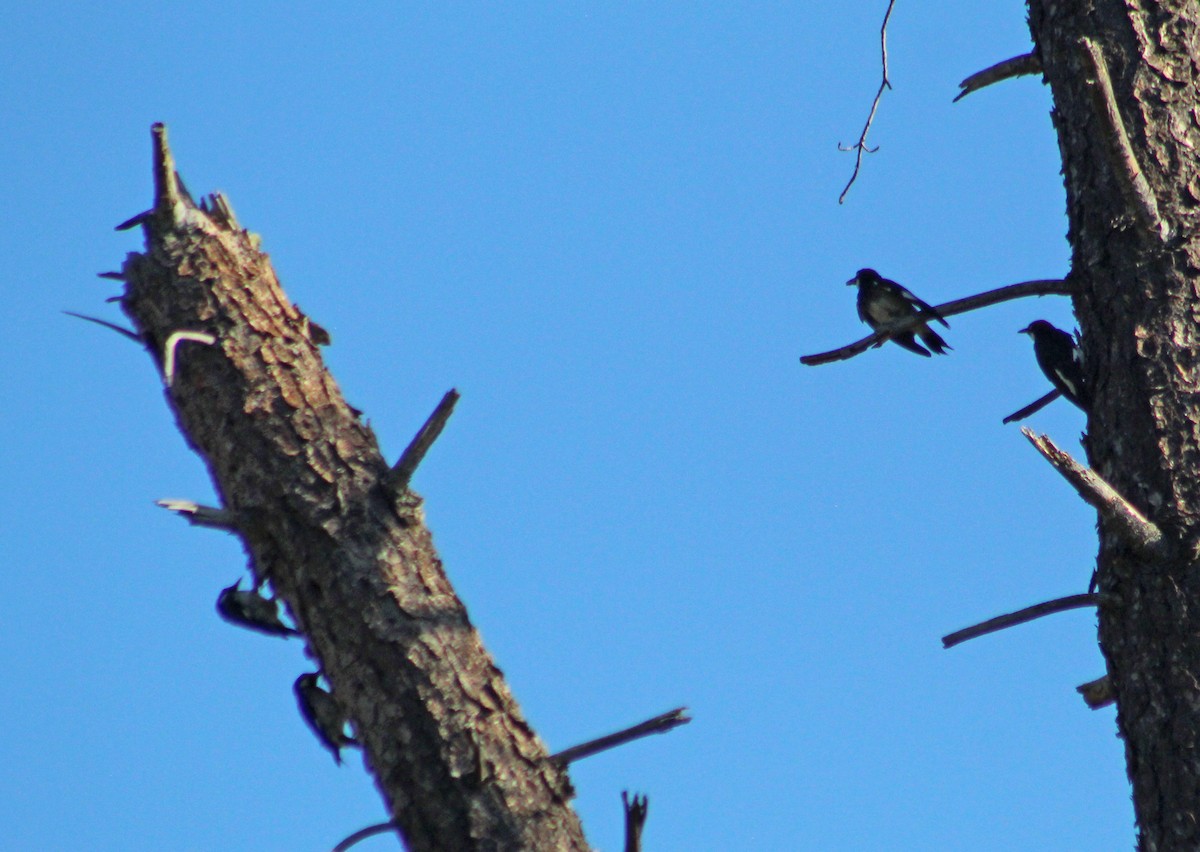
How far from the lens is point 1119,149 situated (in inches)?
150

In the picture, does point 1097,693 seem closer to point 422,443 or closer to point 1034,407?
point 1034,407

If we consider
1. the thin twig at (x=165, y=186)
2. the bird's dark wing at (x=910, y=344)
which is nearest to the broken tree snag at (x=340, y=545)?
the thin twig at (x=165, y=186)

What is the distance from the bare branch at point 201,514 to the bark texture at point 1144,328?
2.58 meters

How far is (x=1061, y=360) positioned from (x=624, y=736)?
2.90m

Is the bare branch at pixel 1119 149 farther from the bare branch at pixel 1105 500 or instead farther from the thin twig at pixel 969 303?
the bare branch at pixel 1105 500

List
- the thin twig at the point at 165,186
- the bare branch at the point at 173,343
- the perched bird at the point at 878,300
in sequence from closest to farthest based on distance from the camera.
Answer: the bare branch at the point at 173,343 < the thin twig at the point at 165,186 < the perched bird at the point at 878,300

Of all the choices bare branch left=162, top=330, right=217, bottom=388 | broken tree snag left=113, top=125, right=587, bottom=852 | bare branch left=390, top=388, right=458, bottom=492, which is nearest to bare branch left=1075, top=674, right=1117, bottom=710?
broken tree snag left=113, top=125, right=587, bottom=852

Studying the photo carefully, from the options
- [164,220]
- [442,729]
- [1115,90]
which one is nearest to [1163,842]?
[442,729]

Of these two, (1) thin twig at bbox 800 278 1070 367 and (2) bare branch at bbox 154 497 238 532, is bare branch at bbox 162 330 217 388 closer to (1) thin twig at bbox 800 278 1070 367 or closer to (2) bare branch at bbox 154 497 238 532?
(2) bare branch at bbox 154 497 238 532

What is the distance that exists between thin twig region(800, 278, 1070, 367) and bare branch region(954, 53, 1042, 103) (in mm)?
953

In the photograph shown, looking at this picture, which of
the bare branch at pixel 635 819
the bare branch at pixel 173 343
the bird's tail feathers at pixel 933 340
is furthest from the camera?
the bird's tail feathers at pixel 933 340

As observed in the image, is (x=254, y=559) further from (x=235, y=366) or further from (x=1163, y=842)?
(x=1163, y=842)

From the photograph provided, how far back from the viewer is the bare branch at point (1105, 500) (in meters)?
3.29

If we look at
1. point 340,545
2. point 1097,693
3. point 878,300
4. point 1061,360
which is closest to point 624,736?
point 340,545
